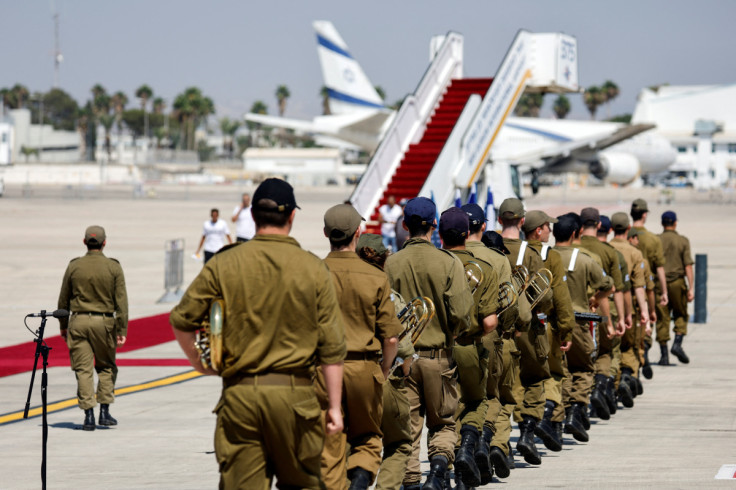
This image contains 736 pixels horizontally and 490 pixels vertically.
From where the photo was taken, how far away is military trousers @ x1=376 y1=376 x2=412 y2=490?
673 cm

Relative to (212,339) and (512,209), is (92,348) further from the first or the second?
(212,339)

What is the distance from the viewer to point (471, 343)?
7.86m

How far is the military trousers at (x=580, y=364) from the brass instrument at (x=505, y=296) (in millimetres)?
2356

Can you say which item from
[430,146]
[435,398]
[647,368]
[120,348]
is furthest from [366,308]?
[430,146]

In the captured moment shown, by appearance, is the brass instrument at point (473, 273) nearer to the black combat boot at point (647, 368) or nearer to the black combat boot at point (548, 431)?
the black combat boot at point (548, 431)

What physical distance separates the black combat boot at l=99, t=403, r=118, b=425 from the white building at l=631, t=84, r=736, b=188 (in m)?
155

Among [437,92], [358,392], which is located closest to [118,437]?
[358,392]

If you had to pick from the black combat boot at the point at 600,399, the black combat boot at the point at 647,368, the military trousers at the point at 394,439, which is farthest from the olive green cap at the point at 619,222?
the military trousers at the point at 394,439

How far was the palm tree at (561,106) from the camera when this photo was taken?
18588 centimetres

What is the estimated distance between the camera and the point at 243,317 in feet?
16.2

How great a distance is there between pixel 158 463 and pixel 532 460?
3.12m

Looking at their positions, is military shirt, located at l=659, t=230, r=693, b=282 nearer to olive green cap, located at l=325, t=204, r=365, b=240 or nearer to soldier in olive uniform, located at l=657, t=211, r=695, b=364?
soldier in olive uniform, located at l=657, t=211, r=695, b=364

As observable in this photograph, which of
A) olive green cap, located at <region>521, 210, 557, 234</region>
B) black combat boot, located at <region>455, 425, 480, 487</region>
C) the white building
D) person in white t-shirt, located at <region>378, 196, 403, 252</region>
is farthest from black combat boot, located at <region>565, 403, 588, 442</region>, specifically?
the white building

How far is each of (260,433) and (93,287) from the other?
637 cm
